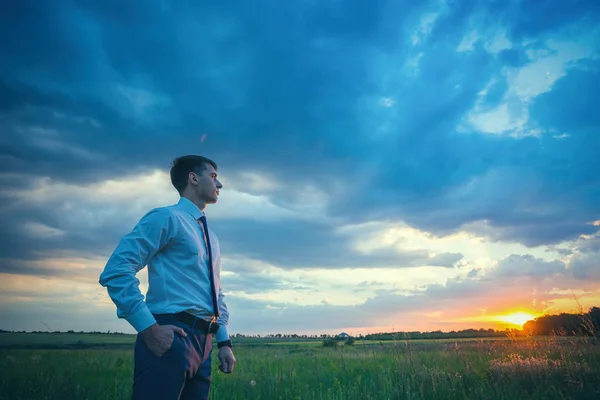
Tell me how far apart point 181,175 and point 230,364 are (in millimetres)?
1722

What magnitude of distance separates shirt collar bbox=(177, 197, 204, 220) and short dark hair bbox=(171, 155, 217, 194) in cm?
23

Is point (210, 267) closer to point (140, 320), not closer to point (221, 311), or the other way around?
point (221, 311)

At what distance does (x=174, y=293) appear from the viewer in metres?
2.63

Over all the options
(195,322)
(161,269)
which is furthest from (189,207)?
(195,322)

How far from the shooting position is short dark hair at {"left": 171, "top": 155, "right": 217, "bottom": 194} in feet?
11.0

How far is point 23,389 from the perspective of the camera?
698cm

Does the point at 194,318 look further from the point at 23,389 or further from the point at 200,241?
the point at 23,389

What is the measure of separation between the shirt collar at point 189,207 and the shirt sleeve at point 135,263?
1.16 ft

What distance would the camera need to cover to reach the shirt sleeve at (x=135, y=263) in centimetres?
228

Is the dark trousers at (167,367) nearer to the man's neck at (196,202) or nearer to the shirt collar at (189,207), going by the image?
the shirt collar at (189,207)

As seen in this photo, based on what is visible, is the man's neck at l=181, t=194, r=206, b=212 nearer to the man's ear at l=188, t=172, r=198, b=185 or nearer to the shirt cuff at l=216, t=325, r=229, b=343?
the man's ear at l=188, t=172, r=198, b=185

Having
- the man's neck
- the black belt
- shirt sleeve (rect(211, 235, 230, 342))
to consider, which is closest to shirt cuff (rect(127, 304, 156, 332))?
the black belt

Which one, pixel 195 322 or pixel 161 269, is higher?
pixel 161 269

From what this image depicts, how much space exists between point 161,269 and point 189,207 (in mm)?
612
